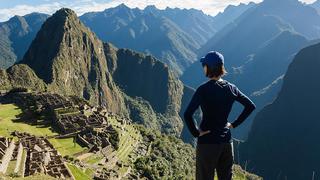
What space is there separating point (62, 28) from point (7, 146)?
440ft

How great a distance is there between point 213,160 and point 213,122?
0.77m

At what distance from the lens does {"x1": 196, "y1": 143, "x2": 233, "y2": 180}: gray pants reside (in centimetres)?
966

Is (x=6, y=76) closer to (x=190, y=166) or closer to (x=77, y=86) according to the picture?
(x=77, y=86)

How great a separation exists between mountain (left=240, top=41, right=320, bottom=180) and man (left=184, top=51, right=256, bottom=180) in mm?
138976

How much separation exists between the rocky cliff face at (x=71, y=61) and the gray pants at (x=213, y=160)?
446ft

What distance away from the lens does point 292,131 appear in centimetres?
17288

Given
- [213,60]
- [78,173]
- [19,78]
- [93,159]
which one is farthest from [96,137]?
[19,78]

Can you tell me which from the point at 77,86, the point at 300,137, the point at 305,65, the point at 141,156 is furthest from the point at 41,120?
the point at 305,65

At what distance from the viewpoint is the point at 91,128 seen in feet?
211

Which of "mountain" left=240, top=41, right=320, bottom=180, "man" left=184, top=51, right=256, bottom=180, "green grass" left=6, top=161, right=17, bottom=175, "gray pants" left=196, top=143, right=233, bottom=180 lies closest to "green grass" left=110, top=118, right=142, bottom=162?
"green grass" left=6, top=161, right=17, bottom=175

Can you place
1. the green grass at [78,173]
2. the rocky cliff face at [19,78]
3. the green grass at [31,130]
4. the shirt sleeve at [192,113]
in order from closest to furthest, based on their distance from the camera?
1. the shirt sleeve at [192,113]
2. the green grass at [78,173]
3. the green grass at [31,130]
4. the rocky cliff face at [19,78]

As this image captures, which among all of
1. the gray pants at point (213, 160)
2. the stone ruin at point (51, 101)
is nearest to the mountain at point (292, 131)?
the stone ruin at point (51, 101)

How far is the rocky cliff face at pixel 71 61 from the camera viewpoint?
154750 millimetres

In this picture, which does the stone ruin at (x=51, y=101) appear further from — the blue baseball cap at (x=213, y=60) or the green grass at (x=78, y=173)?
the blue baseball cap at (x=213, y=60)
